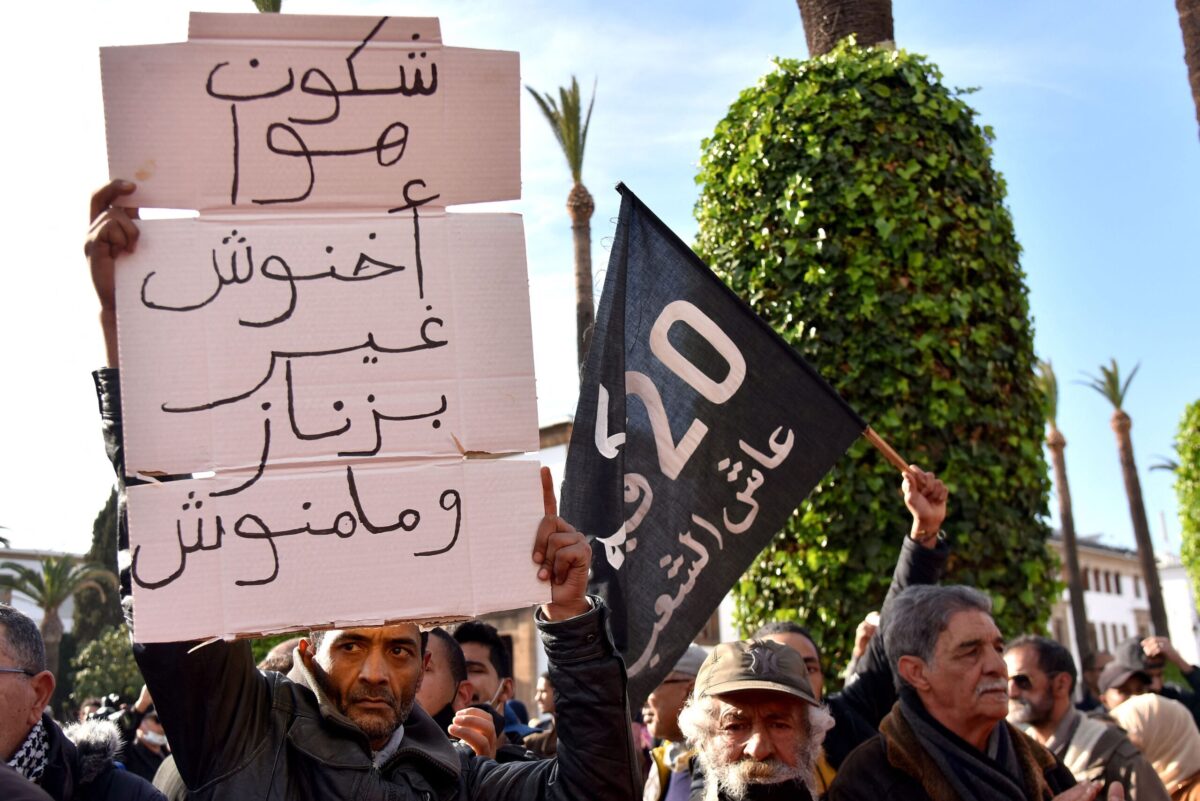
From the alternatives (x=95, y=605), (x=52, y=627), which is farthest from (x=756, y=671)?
(x=95, y=605)

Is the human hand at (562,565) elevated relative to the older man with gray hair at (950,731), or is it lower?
elevated

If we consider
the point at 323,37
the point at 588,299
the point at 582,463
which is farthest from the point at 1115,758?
the point at 588,299

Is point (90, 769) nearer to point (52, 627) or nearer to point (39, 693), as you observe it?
point (39, 693)

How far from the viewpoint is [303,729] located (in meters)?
2.52

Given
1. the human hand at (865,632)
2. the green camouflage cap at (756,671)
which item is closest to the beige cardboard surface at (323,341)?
the green camouflage cap at (756,671)

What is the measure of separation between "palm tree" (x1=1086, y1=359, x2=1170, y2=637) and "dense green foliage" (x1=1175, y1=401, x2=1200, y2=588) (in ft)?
15.6

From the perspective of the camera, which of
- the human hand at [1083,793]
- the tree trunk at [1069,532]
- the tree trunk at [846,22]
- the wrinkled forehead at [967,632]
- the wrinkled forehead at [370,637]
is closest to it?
the wrinkled forehead at [370,637]

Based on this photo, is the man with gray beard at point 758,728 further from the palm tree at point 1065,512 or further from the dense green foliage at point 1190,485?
the palm tree at point 1065,512

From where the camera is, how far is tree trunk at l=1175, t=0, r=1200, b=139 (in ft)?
22.8

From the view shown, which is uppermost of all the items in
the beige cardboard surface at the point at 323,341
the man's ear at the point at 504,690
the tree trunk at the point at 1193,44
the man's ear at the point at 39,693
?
Answer: the tree trunk at the point at 1193,44

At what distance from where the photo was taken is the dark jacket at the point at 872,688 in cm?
430

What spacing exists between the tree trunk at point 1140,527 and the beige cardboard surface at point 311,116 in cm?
2918

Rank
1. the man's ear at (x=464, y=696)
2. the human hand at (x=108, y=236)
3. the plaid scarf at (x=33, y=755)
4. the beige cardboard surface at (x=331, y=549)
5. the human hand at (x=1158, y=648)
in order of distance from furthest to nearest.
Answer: the human hand at (x=1158, y=648), the man's ear at (x=464, y=696), the plaid scarf at (x=33, y=755), the human hand at (x=108, y=236), the beige cardboard surface at (x=331, y=549)

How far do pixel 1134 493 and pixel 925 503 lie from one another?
99.4 feet
